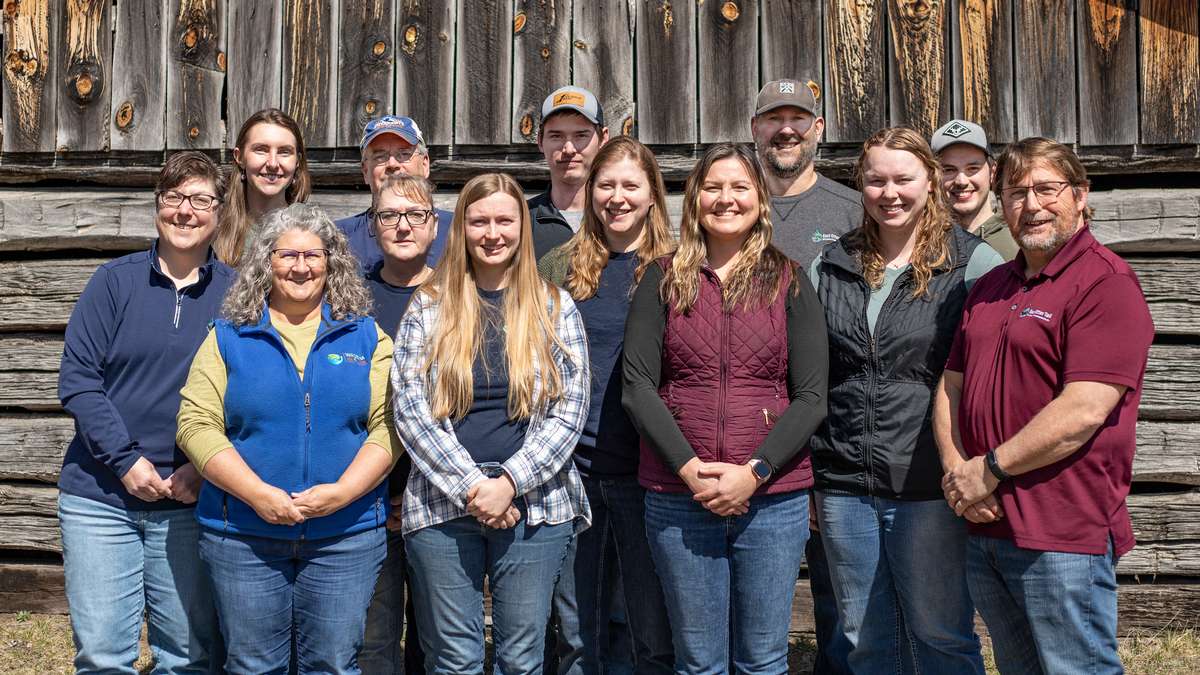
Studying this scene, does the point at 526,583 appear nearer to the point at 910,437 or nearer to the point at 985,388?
the point at 910,437

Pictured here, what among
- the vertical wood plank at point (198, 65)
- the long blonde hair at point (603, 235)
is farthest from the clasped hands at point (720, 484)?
the vertical wood plank at point (198, 65)

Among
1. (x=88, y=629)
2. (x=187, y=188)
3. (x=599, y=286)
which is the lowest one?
(x=88, y=629)

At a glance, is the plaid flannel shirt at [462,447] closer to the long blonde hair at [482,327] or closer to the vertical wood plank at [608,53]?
the long blonde hair at [482,327]

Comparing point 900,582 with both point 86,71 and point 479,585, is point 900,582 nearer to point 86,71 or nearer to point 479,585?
point 479,585

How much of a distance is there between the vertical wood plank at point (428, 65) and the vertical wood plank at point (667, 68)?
88 cm

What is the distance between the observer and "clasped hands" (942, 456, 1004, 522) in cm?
283

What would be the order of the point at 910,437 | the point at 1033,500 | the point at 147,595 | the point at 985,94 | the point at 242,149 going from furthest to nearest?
the point at 985,94 < the point at 242,149 < the point at 147,595 < the point at 910,437 < the point at 1033,500

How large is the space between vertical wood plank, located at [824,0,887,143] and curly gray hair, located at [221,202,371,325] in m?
2.38

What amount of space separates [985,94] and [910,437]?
2.17m

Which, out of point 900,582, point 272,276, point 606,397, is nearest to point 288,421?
point 272,276

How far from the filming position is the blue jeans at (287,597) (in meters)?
3.06

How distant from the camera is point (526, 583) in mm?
3133

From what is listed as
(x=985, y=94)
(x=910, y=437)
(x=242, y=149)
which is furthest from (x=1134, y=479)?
(x=242, y=149)

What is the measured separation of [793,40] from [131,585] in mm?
3448
